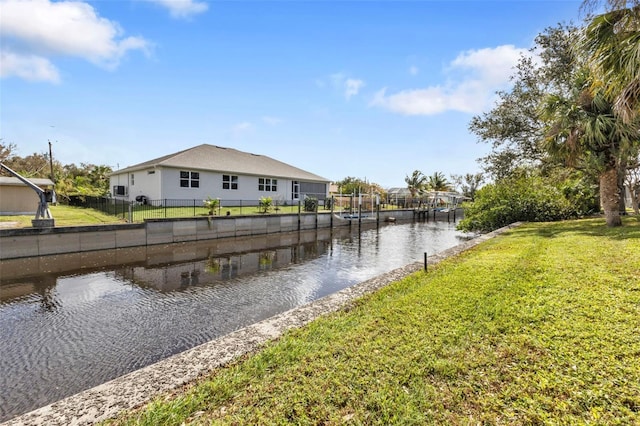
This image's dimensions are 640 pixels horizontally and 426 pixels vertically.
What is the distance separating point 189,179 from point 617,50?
22.2 m

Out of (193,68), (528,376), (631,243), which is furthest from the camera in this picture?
(193,68)

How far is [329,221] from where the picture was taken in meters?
25.0

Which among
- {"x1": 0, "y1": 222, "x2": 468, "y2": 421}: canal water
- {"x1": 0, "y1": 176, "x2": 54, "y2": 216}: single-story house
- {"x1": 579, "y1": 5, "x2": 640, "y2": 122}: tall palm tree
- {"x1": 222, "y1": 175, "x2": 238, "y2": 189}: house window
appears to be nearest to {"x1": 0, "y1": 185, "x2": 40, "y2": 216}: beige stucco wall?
{"x1": 0, "y1": 176, "x2": 54, "y2": 216}: single-story house

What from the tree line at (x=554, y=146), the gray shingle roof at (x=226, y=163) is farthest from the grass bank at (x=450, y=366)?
the gray shingle roof at (x=226, y=163)

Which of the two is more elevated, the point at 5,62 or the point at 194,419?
the point at 5,62

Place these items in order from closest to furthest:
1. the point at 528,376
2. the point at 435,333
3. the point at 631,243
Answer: the point at 528,376
the point at 435,333
the point at 631,243

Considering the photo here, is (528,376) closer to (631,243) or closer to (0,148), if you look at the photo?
(631,243)

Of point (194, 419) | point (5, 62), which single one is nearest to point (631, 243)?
point (194, 419)

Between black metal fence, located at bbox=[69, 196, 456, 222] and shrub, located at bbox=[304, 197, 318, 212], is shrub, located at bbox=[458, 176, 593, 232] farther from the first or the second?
shrub, located at bbox=[304, 197, 318, 212]

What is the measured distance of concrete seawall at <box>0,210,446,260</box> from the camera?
1134 centimetres

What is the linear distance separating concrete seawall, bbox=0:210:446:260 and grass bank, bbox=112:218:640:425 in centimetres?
1273

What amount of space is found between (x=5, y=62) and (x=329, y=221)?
19.7 m

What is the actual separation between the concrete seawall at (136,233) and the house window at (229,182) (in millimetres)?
6552

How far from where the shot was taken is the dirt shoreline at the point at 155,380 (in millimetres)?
2514
